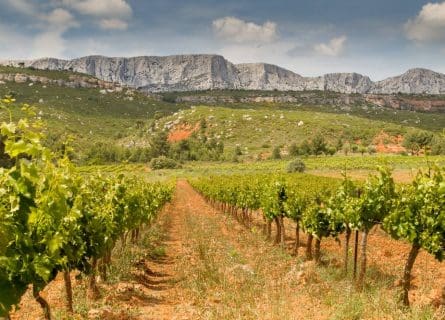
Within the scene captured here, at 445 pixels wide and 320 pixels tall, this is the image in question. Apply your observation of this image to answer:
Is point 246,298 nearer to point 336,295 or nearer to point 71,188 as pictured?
point 336,295

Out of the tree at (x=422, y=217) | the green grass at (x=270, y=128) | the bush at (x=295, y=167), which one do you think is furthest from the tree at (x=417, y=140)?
the tree at (x=422, y=217)

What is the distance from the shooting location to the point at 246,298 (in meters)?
11.4

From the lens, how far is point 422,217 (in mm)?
11188

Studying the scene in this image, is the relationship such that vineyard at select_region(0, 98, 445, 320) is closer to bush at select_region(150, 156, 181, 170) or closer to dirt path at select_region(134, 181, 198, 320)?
dirt path at select_region(134, 181, 198, 320)

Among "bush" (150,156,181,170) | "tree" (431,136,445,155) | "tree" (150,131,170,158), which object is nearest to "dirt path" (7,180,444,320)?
"bush" (150,156,181,170)

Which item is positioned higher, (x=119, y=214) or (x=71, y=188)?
(x=71, y=188)

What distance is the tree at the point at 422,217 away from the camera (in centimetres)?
1089

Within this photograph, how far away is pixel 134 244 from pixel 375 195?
13192 millimetres

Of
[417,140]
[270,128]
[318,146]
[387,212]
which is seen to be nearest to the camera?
[387,212]

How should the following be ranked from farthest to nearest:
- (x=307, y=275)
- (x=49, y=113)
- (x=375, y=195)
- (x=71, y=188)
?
(x=49, y=113) < (x=307, y=275) < (x=375, y=195) < (x=71, y=188)

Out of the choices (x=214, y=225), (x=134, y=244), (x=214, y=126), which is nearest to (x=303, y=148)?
(x=214, y=126)

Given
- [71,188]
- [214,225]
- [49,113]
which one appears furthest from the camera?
[49,113]

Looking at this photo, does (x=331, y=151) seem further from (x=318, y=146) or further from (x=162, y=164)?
(x=162, y=164)

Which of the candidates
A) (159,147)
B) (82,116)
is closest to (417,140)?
(159,147)
